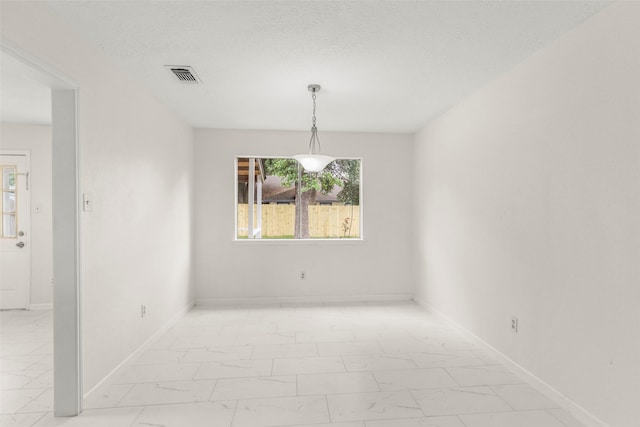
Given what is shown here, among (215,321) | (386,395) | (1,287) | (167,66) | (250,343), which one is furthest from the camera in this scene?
(1,287)

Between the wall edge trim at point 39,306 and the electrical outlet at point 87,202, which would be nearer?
the electrical outlet at point 87,202

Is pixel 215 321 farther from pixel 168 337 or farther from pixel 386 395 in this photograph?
pixel 386 395

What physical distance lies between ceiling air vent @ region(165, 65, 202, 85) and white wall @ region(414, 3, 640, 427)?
8.63 feet

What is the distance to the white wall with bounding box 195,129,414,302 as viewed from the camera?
15.9 ft

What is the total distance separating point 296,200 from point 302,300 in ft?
4.81

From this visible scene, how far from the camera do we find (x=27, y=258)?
4605 mm

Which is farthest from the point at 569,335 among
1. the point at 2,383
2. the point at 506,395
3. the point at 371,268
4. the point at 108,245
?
the point at 2,383

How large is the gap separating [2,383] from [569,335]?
403cm

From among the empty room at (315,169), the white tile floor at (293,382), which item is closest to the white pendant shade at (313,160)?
the empty room at (315,169)

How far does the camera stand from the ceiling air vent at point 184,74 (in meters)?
2.79

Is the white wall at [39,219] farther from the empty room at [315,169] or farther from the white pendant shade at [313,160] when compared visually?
the white pendant shade at [313,160]

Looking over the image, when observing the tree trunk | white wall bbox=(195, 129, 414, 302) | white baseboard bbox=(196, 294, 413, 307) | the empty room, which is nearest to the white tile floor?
the empty room

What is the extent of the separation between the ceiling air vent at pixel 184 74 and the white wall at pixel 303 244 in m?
1.79

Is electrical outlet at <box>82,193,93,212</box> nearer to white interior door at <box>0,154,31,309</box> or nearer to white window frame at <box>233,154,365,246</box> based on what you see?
white window frame at <box>233,154,365,246</box>
